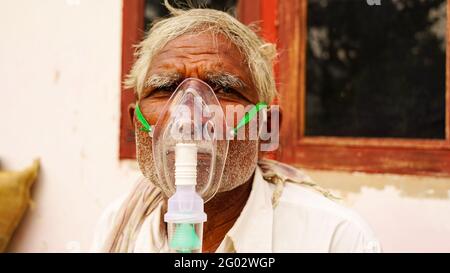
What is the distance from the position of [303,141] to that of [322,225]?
84 cm

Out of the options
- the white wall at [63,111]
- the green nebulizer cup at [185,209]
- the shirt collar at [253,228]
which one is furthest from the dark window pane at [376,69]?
the green nebulizer cup at [185,209]

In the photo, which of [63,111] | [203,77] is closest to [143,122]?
[203,77]

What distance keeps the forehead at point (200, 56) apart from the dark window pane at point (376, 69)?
799 millimetres

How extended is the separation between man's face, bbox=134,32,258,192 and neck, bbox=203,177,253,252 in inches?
3.7

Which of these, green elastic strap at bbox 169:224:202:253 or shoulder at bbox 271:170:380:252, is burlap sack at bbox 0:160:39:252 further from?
green elastic strap at bbox 169:224:202:253

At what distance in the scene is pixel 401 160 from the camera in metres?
2.21

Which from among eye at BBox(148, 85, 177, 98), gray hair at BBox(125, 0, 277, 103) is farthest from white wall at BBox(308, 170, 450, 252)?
eye at BBox(148, 85, 177, 98)

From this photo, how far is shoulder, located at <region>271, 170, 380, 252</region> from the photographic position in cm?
158

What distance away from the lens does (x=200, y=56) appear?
5.32ft

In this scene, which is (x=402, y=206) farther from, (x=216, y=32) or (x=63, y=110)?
(x=63, y=110)

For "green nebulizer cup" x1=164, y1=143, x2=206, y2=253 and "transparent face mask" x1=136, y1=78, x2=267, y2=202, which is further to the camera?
"transparent face mask" x1=136, y1=78, x2=267, y2=202

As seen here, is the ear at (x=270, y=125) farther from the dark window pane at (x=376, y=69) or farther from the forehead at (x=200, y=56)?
the dark window pane at (x=376, y=69)

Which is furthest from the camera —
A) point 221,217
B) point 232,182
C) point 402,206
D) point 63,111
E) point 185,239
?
point 63,111
